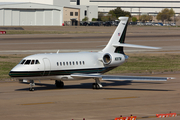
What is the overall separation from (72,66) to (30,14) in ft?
458

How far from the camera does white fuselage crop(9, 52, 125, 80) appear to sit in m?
26.3

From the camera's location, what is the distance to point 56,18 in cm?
16688

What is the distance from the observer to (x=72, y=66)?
93.1 ft

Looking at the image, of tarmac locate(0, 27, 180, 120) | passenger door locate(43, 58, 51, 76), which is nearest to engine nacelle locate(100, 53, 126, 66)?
tarmac locate(0, 27, 180, 120)

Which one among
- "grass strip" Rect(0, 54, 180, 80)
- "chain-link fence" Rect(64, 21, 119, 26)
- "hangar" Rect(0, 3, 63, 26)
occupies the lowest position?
"grass strip" Rect(0, 54, 180, 80)

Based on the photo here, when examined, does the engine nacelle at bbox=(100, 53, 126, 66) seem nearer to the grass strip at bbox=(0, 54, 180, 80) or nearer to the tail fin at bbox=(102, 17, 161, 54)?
the tail fin at bbox=(102, 17, 161, 54)

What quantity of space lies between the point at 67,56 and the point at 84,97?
4648 millimetres

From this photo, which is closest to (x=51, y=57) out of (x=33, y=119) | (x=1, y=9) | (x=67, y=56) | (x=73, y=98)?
(x=67, y=56)

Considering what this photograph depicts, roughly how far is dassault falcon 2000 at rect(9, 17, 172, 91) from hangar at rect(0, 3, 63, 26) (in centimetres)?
13361

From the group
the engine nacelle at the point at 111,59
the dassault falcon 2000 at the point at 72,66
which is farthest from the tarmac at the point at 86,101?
the engine nacelle at the point at 111,59

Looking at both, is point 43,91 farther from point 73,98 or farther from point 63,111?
point 63,111

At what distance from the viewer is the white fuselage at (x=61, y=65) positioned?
2634cm

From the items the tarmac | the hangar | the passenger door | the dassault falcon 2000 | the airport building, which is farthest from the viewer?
the airport building

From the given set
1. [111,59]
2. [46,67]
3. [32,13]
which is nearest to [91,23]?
[32,13]
